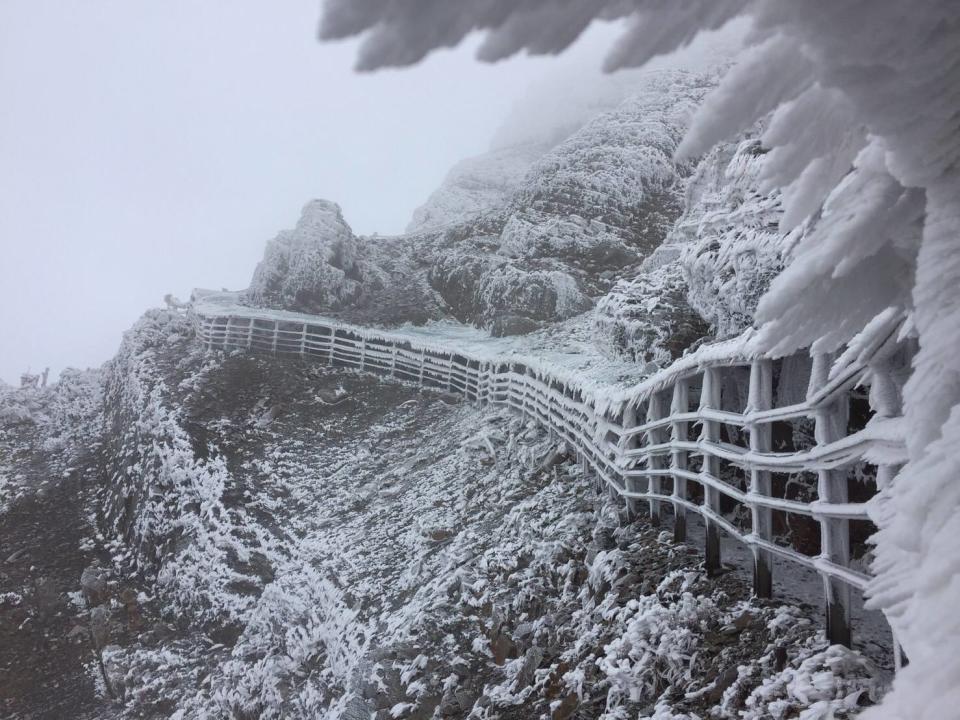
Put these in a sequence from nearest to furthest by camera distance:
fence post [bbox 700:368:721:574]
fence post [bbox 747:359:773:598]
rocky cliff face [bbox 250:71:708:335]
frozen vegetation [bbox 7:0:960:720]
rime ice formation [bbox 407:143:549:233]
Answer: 1. frozen vegetation [bbox 7:0:960:720]
2. fence post [bbox 747:359:773:598]
3. fence post [bbox 700:368:721:574]
4. rocky cliff face [bbox 250:71:708:335]
5. rime ice formation [bbox 407:143:549:233]

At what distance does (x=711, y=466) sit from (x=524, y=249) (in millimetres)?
19172

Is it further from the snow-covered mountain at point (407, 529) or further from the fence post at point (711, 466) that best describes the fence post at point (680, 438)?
the fence post at point (711, 466)

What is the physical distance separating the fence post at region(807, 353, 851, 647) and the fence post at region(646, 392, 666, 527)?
2.74 metres

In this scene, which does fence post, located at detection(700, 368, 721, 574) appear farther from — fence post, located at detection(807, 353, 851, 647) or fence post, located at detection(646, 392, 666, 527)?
fence post, located at detection(807, 353, 851, 647)

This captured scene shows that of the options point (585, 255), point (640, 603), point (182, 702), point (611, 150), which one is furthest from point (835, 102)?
point (611, 150)

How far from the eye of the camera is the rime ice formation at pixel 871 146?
33.2 inches

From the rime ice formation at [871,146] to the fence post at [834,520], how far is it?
2.19 metres

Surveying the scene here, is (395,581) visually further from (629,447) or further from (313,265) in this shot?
(313,265)

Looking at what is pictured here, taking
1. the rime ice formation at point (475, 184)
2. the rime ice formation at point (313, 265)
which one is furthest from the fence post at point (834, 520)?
the rime ice formation at point (475, 184)

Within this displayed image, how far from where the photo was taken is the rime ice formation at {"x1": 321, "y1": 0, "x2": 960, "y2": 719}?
843mm

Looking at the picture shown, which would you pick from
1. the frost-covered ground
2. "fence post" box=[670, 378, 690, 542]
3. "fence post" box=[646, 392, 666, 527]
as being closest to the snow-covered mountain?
the frost-covered ground

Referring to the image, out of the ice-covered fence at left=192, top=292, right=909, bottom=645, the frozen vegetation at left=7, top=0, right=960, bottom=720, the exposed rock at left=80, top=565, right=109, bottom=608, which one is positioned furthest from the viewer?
the exposed rock at left=80, top=565, right=109, bottom=608

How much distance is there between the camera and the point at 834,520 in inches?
128

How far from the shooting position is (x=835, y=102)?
112 cm
